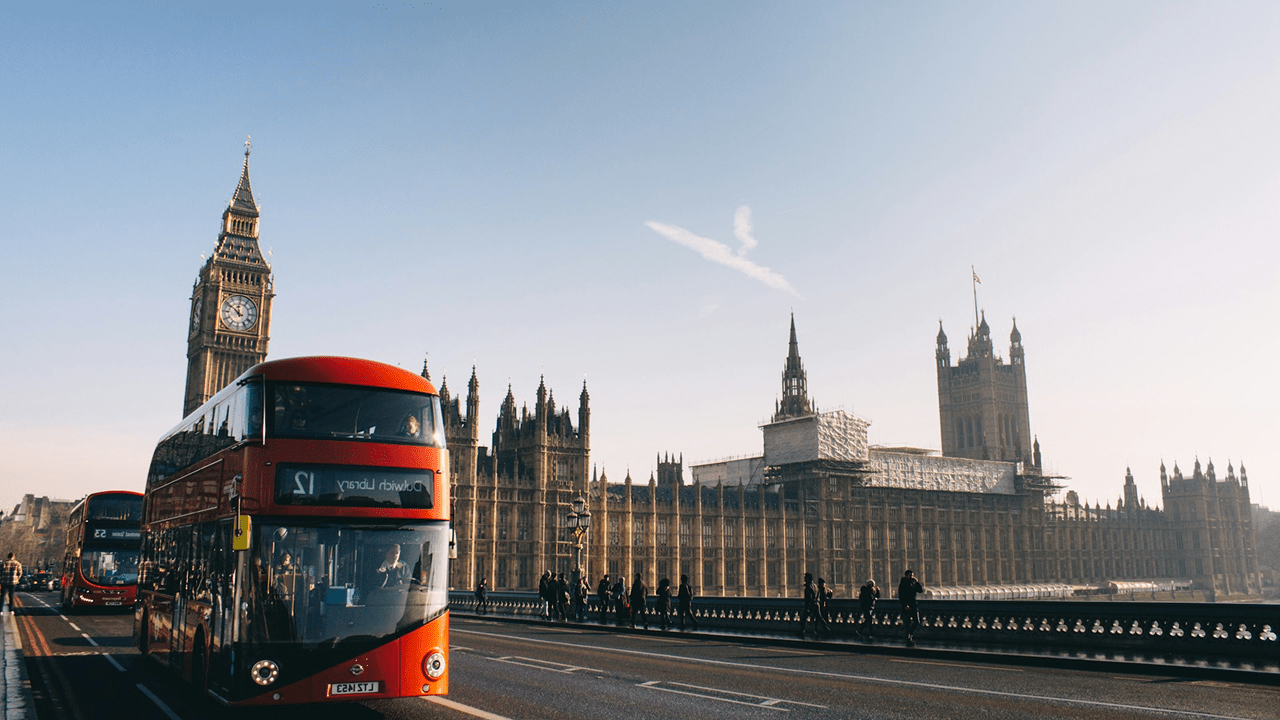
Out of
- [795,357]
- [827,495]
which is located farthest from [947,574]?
[795,357]

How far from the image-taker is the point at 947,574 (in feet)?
363

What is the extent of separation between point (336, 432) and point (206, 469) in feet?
10.8

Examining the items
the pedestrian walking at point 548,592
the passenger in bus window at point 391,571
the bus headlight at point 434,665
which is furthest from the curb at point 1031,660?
the passenger in bus window at point 391,571

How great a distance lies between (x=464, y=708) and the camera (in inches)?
485

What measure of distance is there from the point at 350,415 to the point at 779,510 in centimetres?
8917

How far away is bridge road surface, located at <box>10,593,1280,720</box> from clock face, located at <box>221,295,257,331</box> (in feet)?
269

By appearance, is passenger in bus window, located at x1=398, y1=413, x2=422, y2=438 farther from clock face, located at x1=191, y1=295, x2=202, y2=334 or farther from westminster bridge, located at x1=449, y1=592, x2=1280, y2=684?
clock face, located at x1=191, y1=295, x2=202, y2=334

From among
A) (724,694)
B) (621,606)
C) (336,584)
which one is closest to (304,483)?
(336,584)

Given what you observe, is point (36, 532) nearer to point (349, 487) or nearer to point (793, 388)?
point (793, 388)

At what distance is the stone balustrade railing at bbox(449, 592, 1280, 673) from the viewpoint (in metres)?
17.5

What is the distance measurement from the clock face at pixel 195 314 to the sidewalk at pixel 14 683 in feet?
279

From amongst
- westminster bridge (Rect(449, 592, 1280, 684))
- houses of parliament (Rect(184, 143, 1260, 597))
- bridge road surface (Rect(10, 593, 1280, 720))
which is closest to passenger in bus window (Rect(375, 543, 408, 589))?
bridge road surface (Rect(10, 593, 1280, 720))

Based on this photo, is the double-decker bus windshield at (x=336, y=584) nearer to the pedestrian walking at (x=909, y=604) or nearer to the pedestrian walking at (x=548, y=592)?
the pedestrian walking at (x=909, y=604)

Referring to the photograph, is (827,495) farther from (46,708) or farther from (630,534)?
(46,708)
